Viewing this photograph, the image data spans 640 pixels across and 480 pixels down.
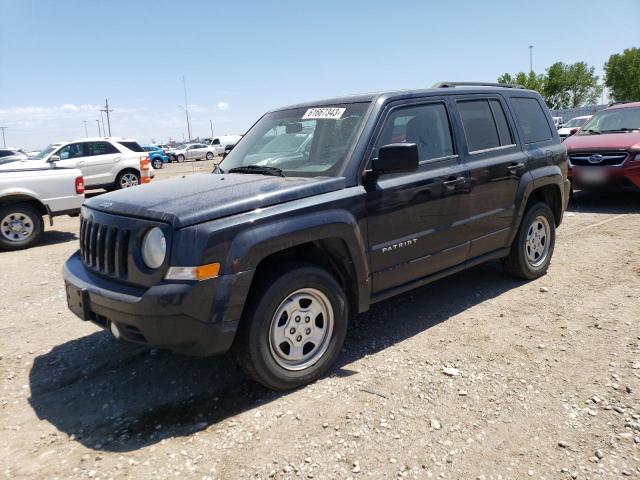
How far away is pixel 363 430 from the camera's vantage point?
296 centimetres

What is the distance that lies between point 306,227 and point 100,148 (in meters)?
13.4

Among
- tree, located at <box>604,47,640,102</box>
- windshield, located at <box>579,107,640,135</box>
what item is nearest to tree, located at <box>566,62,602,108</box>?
tree, located at <box>604,47,640,102</box>

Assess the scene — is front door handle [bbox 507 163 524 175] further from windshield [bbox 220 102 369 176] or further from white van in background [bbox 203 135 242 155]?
white van in background [bbox 203 135 242 155]

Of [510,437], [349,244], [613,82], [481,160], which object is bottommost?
[510,437]

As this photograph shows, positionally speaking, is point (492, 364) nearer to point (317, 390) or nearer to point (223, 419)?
point (317, 390)

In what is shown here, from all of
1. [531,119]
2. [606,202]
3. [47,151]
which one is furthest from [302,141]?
[47,151]

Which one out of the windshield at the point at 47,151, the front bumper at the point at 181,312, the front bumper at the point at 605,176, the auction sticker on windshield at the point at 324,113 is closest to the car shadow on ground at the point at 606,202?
the front bumper at the point at 605,176

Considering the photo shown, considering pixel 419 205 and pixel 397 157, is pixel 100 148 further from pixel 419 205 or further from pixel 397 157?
pixel 397 157

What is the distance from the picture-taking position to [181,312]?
2881 millimetres

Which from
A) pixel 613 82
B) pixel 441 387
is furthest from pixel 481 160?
pixel 613 82

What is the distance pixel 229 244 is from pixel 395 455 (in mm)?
1471

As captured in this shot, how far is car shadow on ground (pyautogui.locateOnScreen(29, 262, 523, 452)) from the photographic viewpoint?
3111 millimetres

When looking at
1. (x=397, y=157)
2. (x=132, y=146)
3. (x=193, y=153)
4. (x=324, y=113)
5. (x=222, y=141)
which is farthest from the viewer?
(x=222, y=141)

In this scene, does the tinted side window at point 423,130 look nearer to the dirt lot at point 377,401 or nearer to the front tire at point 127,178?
the dirt lot at point 377,401
